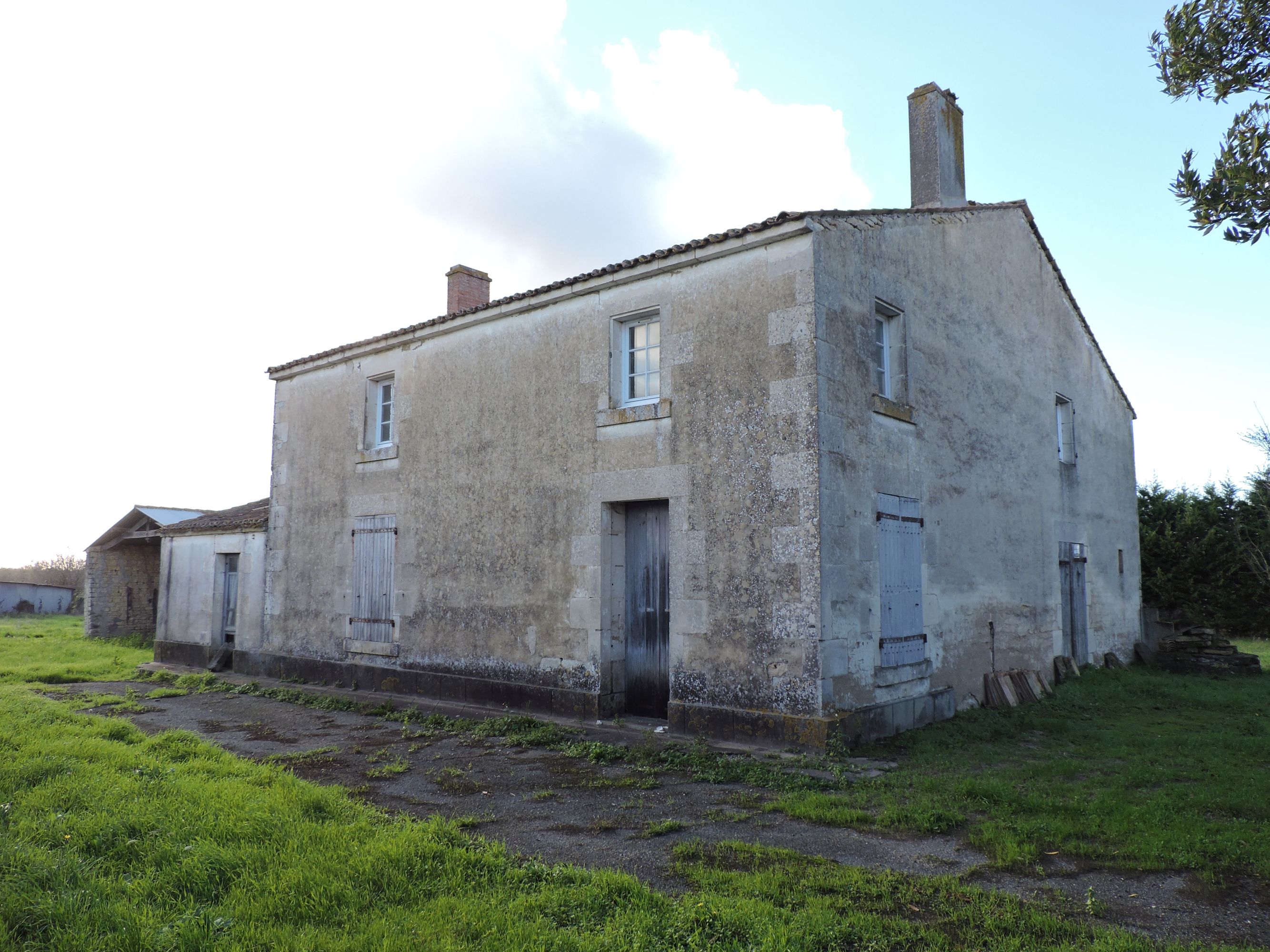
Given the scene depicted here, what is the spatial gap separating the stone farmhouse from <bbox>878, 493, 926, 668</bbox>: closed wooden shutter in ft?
0.12

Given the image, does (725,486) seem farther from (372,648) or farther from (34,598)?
(34,598)

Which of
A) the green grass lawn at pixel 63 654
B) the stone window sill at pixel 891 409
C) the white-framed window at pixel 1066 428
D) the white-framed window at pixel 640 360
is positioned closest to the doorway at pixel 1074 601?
the white-framed window at pixel 1066 428

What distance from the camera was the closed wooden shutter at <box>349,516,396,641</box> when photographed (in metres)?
11.5

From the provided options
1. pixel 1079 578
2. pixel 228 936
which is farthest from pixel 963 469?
pixel 228 936

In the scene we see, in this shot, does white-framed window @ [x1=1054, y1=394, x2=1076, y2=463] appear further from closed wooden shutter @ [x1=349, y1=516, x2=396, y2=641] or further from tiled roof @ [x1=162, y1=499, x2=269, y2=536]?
tiled roof @ [x1=162, y1=499, x2=269, y2=536]

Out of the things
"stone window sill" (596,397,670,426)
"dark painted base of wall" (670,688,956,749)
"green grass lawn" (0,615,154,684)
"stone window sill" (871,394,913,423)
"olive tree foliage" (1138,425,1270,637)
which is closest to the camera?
"dark painted base of wall" (670,688,956,749)

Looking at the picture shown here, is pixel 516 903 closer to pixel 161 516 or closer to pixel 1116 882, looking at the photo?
pixel 1116 882

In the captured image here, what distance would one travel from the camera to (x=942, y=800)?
19.1 ft

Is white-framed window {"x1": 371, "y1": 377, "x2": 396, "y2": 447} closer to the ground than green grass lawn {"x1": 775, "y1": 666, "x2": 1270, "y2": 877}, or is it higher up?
higher up

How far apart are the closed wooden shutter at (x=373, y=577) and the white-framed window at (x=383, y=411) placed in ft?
3.86

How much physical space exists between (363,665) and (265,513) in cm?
430

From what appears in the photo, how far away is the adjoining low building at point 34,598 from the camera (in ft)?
89.8

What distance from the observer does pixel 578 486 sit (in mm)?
9445

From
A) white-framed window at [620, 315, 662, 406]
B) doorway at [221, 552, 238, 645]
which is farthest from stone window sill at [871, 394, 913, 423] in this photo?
doorway at [221, 552, 238, 645]
